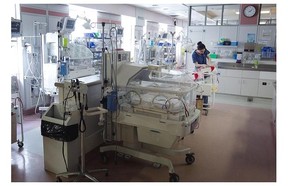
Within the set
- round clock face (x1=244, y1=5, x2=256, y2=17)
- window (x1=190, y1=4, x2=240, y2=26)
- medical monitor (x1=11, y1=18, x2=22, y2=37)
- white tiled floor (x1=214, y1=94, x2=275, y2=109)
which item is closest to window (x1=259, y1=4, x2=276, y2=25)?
round clock face (x1=244, y1=5, x2=256, y2=17)

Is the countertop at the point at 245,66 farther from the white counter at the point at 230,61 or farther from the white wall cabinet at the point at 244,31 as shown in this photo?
the white wall cabinet at the point at 244,31

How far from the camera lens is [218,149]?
404 cm

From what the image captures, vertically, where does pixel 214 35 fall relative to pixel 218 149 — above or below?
above

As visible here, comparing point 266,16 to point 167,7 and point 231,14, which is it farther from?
point 167,7

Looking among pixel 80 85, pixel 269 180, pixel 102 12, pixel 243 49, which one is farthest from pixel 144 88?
pixel 102 12

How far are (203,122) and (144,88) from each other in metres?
2.41

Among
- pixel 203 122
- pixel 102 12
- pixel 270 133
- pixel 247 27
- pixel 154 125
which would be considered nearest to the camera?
pixel 154 125

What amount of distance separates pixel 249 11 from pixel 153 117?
6.06 metres

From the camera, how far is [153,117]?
10.7 ft

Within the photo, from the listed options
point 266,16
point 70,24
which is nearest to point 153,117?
point 70,24

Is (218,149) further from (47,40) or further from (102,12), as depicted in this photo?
(102,12)

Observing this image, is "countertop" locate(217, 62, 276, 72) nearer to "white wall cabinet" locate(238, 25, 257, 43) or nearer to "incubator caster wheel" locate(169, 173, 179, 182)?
"white wall cabinet" locate(238, 25, 257, 43)

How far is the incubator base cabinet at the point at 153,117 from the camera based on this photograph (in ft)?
10.4

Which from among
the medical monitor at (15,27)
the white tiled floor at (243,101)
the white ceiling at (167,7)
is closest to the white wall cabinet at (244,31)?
the white tiled floor at (243,101)
